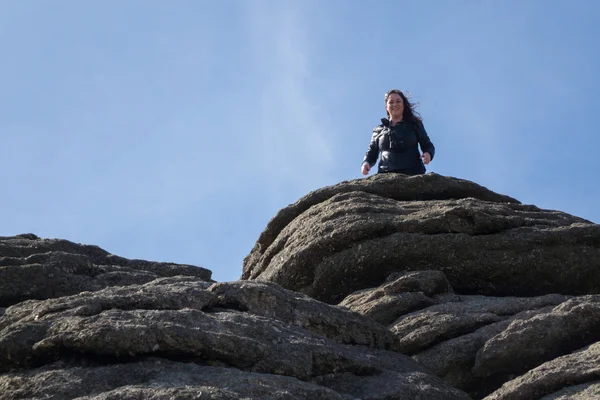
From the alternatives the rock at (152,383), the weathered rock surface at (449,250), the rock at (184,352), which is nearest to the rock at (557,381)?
the rock at (184,352)

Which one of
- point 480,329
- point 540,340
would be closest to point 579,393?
point 540,340

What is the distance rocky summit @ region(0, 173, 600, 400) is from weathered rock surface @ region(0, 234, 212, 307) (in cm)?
3

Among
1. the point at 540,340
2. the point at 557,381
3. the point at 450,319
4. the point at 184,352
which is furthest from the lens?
the point at 450,319

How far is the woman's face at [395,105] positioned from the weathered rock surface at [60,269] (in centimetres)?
746

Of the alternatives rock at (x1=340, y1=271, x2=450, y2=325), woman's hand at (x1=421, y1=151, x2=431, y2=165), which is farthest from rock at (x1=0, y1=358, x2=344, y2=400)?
woman's hand at (x1=421, y1=151, x2=431, y2=165)

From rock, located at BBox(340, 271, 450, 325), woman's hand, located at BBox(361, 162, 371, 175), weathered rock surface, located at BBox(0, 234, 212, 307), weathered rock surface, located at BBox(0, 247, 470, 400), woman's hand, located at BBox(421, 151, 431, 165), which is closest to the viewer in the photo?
weathered rock surface, located at BBox(0, 247, 470, 400)

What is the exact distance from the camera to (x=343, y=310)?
13406 mm

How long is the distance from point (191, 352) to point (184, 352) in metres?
0.08

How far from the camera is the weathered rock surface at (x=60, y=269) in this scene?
1480 centimetres

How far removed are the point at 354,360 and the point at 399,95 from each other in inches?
514

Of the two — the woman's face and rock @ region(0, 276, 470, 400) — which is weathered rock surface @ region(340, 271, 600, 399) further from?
the woman's face

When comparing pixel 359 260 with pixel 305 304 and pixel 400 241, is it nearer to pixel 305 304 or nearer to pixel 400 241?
pixel 400 241

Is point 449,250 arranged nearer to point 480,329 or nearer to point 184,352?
point 480,329

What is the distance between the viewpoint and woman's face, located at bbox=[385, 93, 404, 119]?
2359cm
